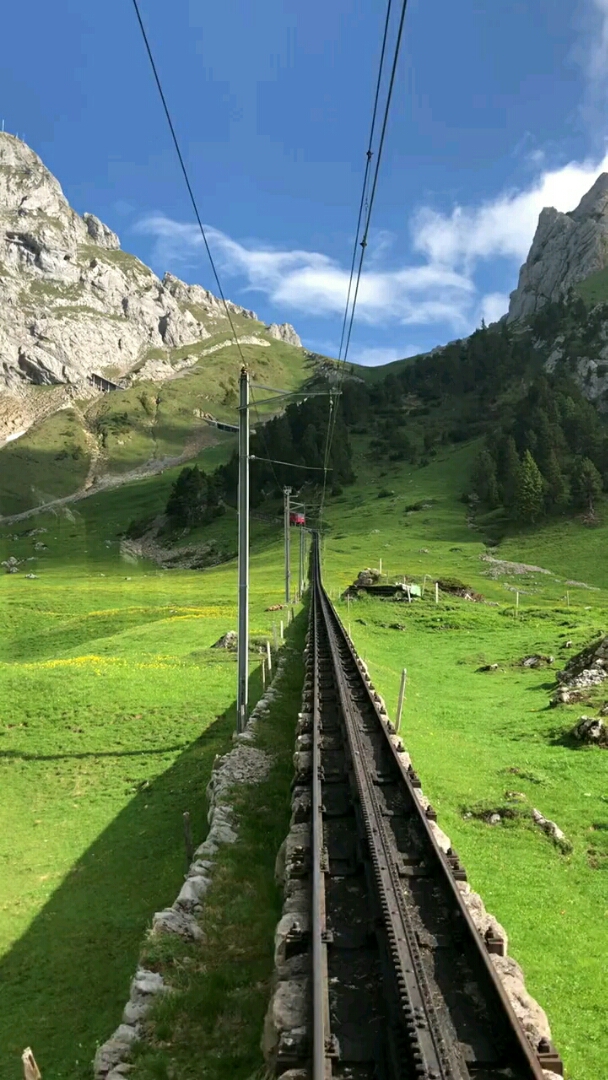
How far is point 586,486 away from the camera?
105375 mm

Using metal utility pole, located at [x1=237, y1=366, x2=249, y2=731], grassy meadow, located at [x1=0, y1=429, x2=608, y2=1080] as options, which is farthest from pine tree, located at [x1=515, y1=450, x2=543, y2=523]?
metal utility pole, located at [x1=237, y1=366, x2=249, y2=731]

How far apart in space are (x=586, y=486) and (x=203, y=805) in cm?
10290

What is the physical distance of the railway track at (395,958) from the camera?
5.66 metres

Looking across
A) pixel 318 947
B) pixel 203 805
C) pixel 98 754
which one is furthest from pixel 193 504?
pixel 318 947

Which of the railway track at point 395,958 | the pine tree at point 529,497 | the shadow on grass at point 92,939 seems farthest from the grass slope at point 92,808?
the pine tree at point 529,497

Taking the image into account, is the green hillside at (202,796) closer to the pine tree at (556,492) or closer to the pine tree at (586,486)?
the pine tree at (586,486)

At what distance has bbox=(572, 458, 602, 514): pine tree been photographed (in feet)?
345

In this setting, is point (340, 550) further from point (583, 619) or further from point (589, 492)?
point (583, 619)

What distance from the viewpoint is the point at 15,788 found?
21.4 m

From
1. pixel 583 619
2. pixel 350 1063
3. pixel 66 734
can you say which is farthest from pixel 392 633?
pixel 350 1063

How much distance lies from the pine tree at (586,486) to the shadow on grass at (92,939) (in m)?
101

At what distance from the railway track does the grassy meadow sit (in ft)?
4.30

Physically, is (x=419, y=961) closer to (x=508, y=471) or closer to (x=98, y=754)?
(x=98, y=754)

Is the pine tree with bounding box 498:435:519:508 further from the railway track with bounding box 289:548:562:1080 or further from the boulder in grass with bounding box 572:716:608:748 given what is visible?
the railway track with bounding box 289:548:562:1080
